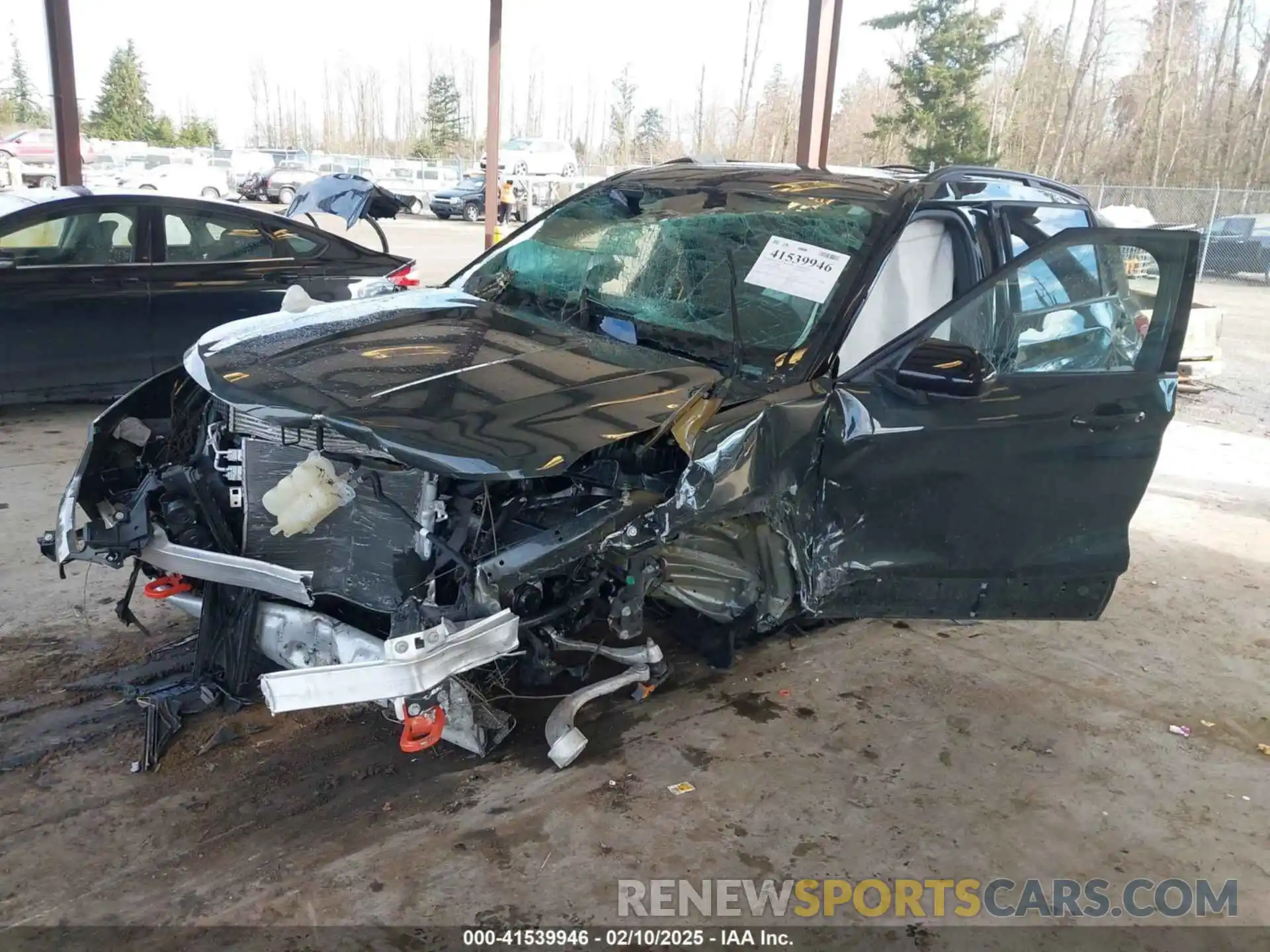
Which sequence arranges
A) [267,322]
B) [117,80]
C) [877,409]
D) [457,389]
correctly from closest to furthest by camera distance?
[457,389]
[877,409]
[267,322]
[117,80]

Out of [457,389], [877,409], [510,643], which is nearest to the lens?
[510,643]

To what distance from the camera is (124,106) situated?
47.2 metres

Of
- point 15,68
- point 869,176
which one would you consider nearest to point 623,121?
point 15,68

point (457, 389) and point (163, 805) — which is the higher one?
point (457, 389)

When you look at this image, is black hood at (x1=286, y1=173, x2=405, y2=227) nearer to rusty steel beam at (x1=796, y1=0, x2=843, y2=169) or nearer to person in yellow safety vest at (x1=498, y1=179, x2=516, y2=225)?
rusty steel beam at (x1=796, y1=0, x2=843, y2=169)

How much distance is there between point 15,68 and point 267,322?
194 ft

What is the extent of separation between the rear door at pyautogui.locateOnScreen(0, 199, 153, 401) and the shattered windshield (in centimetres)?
344

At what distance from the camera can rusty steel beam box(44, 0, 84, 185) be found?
870cm

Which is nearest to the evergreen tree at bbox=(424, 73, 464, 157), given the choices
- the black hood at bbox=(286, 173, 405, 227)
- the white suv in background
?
the white suv in background

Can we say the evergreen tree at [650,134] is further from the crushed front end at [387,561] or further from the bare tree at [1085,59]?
the crushed front end at [387,561]

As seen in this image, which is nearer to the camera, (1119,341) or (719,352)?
(719,352)

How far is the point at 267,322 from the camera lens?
342cm

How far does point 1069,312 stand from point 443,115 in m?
58.2

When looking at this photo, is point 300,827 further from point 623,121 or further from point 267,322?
point 623,121
